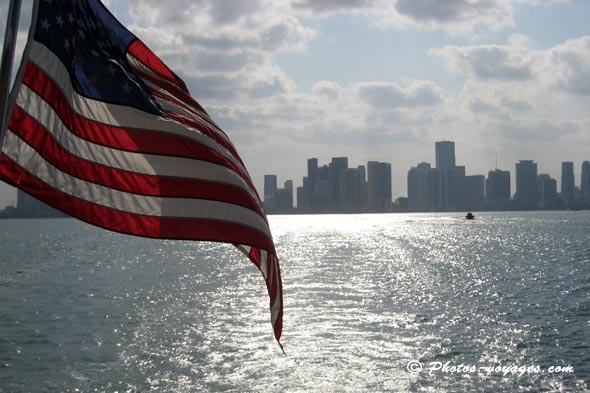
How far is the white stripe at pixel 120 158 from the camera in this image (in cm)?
599

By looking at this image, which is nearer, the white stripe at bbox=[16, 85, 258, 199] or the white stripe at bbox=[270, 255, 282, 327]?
the white stripe at bbox=[16, 85, 258, 199]

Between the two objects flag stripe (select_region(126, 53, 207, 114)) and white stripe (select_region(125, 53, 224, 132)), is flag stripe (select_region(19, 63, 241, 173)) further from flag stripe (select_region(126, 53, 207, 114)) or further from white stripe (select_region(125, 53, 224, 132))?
flag stripe (select_region(126, 53, 207, 114))

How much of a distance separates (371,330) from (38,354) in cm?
1257

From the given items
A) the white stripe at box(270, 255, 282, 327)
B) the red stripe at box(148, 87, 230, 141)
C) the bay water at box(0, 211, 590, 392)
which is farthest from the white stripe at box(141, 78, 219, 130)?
the bay water at box(0, 211, 590, 392)

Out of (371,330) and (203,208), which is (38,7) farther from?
(371,330)

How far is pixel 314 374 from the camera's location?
20.3m

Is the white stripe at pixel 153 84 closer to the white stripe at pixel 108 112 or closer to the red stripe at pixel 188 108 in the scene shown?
the red stripe at pixel 188 108

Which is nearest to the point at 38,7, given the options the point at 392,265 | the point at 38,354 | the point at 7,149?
the point at 7,149

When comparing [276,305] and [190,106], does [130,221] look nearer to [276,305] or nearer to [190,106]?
[190,106]

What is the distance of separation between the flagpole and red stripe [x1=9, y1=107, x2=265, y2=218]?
36.6 inches

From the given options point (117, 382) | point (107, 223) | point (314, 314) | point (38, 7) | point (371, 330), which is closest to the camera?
point (38, 7)

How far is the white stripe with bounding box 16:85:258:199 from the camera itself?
5992mm
